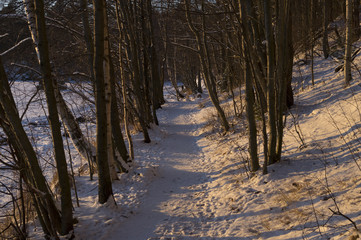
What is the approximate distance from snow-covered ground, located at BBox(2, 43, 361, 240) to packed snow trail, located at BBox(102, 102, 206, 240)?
2cm

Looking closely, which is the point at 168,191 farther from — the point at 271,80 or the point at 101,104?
the point at 271,80

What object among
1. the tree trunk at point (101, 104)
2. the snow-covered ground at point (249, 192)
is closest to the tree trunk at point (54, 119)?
the snow-covered ground at point (249, 192)

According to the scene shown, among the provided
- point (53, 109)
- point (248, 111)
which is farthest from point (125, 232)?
point (248, 111)

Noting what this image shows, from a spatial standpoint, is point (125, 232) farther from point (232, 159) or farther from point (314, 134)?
point (314, 134)

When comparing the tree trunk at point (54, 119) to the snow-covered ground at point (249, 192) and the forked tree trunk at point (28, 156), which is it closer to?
the forked tree trunk at point (28, 156)

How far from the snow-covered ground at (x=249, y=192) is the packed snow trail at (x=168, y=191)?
0.02 m

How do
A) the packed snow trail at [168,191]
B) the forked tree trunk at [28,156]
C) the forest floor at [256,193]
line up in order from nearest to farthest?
1. the forked tree trunk at [28,156]
2. the forest floor at [256,193]
3. the packed snow trail at [168,191]

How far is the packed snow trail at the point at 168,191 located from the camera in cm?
440

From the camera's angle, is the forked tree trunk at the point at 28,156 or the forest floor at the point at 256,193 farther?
the forest floor at the point at 256,193

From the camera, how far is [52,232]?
3713 millimetres

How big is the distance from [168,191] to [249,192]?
1.96 m

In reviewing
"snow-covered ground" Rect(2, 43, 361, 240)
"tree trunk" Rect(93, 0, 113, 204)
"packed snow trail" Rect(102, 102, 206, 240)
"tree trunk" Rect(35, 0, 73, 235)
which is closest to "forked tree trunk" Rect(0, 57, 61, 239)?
"tree trunk" Rect(35, 0, 73, 235)

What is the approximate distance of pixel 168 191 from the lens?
5.92m

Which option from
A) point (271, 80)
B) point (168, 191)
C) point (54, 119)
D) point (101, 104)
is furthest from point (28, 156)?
point (271, 80)
